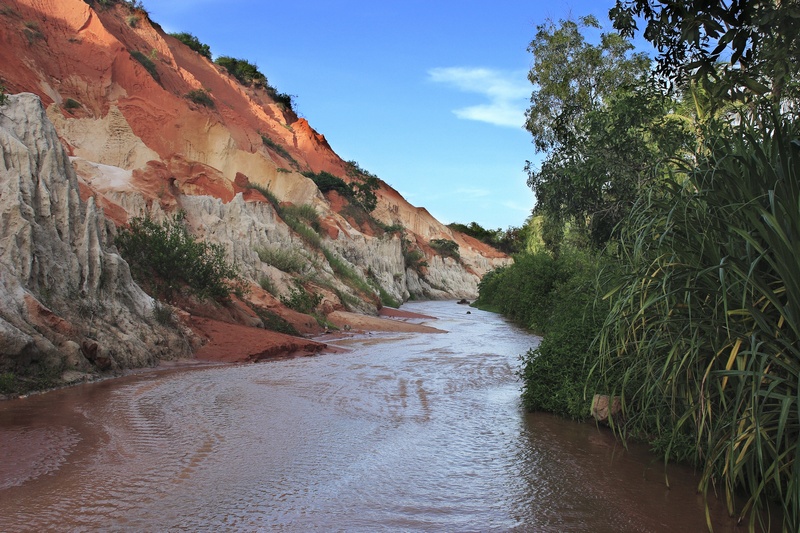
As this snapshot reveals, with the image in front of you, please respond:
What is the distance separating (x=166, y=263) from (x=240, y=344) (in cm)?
294

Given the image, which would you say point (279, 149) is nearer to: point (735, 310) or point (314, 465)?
point (314, 465)

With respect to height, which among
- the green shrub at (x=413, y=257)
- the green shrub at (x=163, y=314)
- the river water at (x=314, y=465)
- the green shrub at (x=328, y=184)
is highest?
the green shrub at (x=328, y=184)

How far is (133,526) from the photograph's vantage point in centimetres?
429

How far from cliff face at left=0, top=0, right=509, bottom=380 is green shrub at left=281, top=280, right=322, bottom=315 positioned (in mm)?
540

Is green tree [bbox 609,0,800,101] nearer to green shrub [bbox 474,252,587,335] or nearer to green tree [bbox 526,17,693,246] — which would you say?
green tree [bbox 526,17,693,246]

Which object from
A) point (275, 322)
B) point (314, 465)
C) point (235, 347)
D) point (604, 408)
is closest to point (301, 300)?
point (275, 322)

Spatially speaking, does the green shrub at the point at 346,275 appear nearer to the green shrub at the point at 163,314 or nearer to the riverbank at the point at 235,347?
the riverbank at the point at 235,347

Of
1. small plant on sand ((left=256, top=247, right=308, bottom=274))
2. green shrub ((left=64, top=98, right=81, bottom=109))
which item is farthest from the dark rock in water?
green shrub ((left=64, top=98, right=81, bottom=109))

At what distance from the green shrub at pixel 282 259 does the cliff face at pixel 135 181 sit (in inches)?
7.1

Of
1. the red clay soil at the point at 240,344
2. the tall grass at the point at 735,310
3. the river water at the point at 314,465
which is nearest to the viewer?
the tall grass at the point at 735,310

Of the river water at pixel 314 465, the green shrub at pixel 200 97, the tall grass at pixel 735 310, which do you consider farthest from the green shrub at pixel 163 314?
the green shrub at pixel 200 97

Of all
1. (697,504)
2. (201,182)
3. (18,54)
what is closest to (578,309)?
(697,504)

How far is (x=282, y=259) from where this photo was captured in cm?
2358

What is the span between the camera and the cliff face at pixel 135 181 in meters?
10.2
